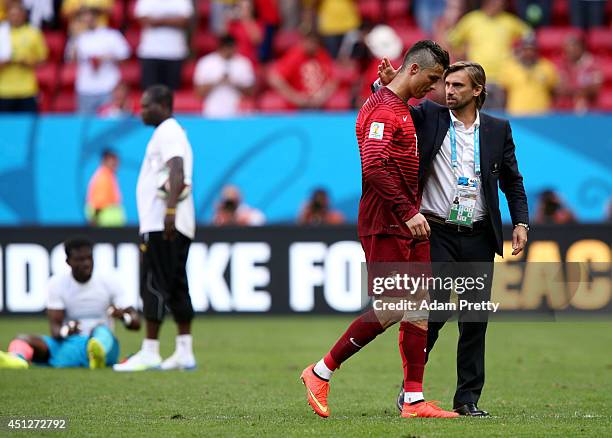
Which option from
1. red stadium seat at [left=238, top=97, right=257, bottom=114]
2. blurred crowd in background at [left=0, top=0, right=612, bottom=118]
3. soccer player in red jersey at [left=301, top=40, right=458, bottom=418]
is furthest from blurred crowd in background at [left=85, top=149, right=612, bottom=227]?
soccer player in red jersey at [left=301, top=40, right=458, bottom=418]

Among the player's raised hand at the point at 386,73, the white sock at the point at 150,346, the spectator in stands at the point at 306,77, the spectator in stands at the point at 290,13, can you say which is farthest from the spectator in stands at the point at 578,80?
the player's raised hand at the point at 386,73

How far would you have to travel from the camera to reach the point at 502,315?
16875mm

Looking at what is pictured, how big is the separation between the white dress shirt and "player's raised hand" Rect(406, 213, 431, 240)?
63 centimetres

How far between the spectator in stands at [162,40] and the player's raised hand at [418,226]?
12.4 metres

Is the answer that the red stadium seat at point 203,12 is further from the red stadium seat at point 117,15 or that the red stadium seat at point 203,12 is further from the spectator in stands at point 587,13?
the spectator in stands at point 587,13

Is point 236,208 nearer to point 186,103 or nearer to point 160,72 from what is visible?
point 186,103

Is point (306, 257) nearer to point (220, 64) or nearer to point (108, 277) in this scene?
point (220, 64)

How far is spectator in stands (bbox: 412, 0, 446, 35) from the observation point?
2122cm

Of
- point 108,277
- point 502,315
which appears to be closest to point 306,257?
point 502,315

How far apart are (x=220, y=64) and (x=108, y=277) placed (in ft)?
25.9

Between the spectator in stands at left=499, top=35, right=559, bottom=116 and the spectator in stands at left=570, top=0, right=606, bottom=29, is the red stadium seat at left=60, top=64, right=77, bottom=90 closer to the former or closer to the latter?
the spectator in stands at left=499, top=35, right=559, bottom=116

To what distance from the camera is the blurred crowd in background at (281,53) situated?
19344mm

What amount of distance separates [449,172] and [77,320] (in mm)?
5074

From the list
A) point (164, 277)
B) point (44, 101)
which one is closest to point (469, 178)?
point (164, 277)
